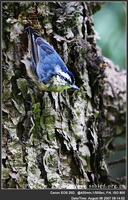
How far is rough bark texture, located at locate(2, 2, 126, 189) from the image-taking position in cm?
86

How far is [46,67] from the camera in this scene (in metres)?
Answer: 0.82

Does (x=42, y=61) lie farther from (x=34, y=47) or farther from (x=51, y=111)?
(x=51, y=111)

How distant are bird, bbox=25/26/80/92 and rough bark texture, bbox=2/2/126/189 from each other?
57 millimetres

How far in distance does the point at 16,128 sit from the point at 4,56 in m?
0.25

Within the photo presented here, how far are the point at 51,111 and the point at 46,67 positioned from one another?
0.17 m

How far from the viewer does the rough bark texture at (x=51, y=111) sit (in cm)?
86

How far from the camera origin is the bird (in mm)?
818

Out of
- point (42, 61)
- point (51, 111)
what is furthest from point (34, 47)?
point (51, 111)

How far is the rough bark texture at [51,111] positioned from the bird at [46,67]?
6 centimetres

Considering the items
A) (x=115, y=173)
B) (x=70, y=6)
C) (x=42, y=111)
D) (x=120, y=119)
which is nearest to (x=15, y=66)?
(x=42, y=111)

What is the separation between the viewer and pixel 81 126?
3.15ft

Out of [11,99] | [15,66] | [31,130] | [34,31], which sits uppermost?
[34,31]

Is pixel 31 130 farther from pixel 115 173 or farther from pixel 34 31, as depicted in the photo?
pixel 115 173

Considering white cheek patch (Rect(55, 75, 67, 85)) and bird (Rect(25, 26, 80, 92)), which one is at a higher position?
bird (Rect(25, 26, 80, 92))
